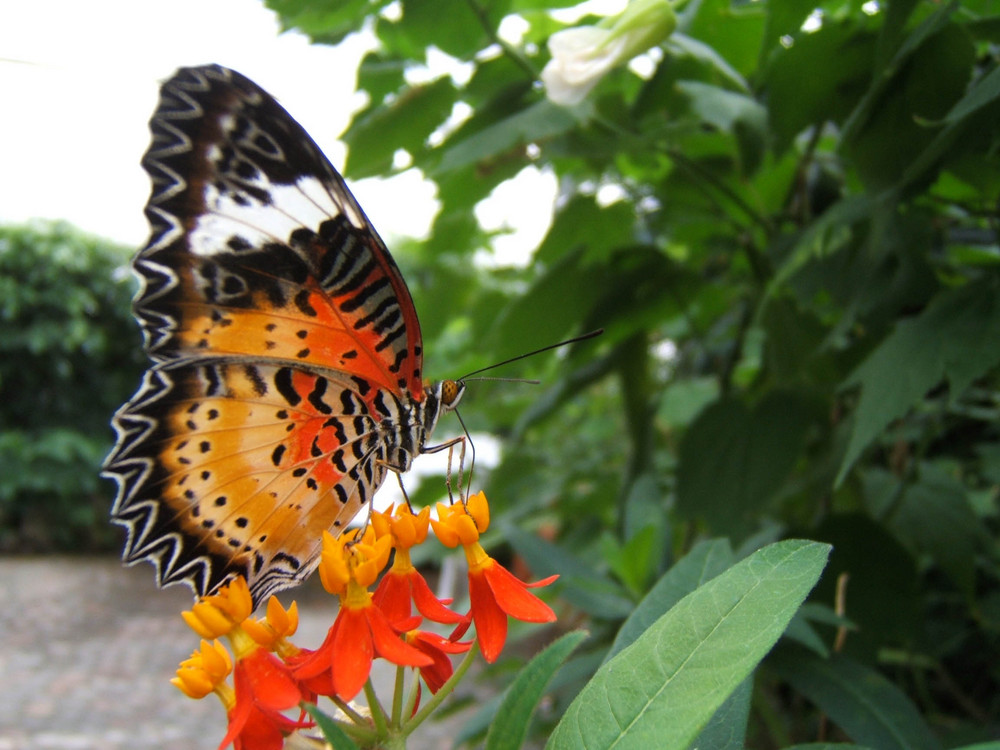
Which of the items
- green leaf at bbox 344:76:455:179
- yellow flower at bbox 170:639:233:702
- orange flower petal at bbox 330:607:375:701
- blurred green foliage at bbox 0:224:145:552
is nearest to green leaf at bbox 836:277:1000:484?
orange flower petal at bbox 330:607:375:701

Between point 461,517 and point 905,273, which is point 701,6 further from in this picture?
point 461,517

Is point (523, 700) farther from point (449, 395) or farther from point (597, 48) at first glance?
point (597, 48)

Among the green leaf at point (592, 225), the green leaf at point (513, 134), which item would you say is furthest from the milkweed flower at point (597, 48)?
the green leaf at point (592, 225)

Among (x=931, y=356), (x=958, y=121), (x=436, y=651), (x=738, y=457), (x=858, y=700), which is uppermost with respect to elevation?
(x=958, y=121)

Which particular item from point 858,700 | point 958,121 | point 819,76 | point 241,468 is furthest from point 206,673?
point 819,76

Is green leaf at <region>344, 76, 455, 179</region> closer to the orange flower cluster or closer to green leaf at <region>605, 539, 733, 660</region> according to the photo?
the orange flower cluster

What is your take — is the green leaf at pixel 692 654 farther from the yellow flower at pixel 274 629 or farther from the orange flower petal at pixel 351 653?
the yellow flower at pixel 274 629
